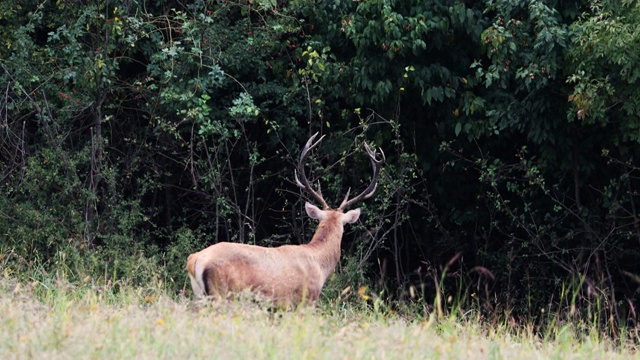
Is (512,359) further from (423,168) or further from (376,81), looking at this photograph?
(423,168)

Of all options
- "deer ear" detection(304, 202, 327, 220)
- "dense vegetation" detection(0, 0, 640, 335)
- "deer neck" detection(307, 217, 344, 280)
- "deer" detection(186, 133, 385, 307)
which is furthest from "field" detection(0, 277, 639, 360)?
"dense vegetation" detection(0, 0, 640, 335)

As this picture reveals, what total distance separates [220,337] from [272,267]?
2.60m

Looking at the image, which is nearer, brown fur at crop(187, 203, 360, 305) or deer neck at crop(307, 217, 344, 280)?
brown fur at crop(187, 203, 360, 305)

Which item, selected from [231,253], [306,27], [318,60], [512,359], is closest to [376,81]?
[318,60]

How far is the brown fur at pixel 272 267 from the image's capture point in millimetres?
7871

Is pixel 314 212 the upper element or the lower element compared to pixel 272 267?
upper

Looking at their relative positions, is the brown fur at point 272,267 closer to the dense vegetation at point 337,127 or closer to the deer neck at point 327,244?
the deer neck at point 327,244

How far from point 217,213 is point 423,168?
2722mm

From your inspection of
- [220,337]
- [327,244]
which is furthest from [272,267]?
[220,337]

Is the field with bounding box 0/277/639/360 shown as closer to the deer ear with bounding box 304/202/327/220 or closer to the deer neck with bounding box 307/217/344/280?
the deer neck with bounding box 307/217/344/280

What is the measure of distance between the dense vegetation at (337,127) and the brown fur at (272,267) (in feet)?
5.71

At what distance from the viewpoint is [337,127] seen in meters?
13.2

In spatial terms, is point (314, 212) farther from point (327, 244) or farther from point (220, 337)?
point (220, 337)

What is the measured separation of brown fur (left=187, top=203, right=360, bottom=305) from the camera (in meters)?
7.87
